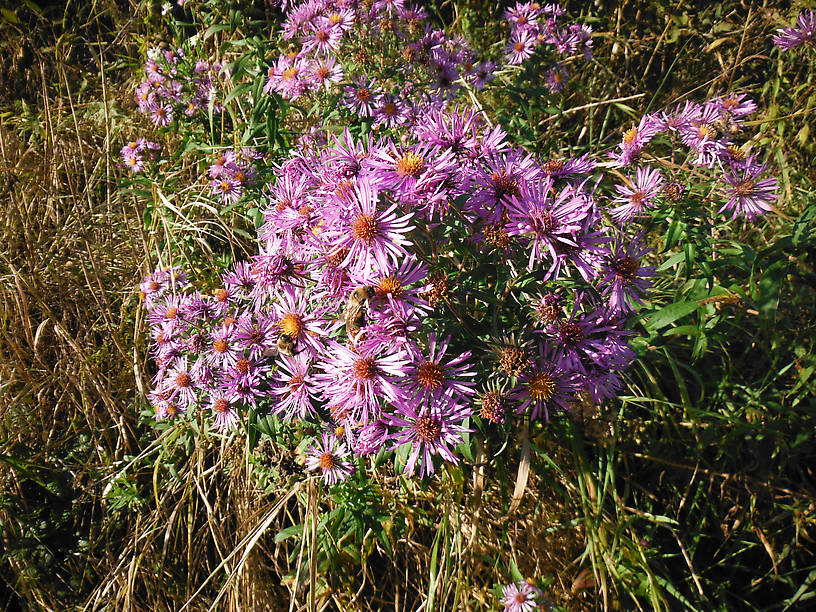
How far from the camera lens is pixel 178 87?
243 cm

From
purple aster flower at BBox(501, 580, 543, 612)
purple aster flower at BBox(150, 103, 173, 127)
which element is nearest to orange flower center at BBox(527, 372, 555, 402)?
purple aster flower at BBox(501, 580, 543, 612)

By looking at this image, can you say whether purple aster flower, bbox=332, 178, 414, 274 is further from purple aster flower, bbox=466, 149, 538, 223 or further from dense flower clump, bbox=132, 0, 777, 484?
purple aster flower, bbox=466, 149, 538, 223

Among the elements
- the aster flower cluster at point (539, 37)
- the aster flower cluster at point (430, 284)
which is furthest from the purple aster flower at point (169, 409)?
the aster flower cluster at point (539, 37)

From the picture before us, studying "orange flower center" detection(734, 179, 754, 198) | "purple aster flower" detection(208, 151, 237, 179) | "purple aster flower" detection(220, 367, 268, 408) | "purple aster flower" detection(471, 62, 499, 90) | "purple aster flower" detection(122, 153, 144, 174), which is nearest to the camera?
"purple aster flower" detection(220, 367, 268, 408)

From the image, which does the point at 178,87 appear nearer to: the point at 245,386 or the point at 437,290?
the point at 245,386

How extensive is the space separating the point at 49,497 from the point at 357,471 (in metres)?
1.38

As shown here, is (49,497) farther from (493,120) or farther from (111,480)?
(493,120)

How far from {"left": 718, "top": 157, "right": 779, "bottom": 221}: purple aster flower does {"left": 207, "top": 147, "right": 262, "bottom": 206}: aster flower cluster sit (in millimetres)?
1598

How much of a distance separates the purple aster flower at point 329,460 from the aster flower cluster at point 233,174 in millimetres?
1039

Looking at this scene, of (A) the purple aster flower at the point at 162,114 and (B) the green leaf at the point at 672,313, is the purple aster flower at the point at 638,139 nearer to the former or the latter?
(B) the green leaf at the point at 672,313

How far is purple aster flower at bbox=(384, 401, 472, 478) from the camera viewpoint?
1044 mm

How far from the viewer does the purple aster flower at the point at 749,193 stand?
146cm

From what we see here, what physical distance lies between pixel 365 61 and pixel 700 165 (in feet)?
3.80

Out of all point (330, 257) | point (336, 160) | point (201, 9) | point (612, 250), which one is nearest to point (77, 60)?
point (201, 9)
